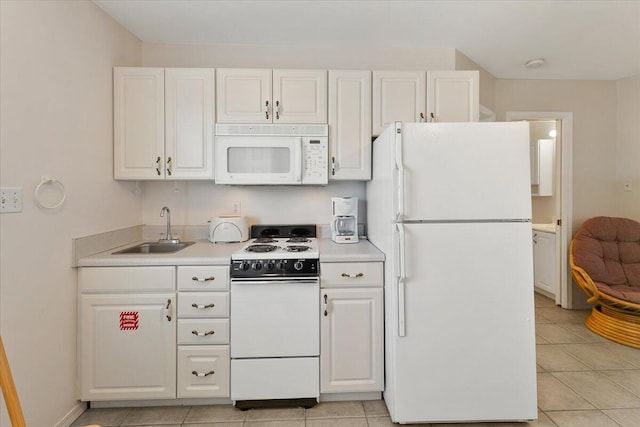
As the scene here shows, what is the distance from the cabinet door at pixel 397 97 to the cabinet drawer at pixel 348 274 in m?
1.03

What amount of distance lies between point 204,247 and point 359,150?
4.38 feet

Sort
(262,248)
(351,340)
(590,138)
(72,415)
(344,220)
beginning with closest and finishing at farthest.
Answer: (72,415) → (351,340) → (262,248) → (344,220) → (590,138)

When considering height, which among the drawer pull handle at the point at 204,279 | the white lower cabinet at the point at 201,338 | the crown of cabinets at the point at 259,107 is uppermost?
the crown of cabinets at the point at 259,107

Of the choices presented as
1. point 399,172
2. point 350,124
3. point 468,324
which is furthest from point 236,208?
point 468,324

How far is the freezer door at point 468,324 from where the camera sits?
5.78ft

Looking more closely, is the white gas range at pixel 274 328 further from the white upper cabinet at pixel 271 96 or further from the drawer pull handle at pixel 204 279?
the white upper cabinet at pixel 271 96

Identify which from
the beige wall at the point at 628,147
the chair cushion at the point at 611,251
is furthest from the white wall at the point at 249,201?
the beige wall at the point at 628,147

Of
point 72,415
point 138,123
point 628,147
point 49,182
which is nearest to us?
point 49,182

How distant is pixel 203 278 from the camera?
195 cm

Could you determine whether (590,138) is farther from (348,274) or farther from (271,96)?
(271,96)

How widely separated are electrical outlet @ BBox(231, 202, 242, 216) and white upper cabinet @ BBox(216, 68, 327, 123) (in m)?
0.70

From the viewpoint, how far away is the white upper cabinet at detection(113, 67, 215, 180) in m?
2.29

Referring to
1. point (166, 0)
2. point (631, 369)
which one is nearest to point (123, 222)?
point (166, 0)

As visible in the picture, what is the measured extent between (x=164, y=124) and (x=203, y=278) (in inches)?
46.5
